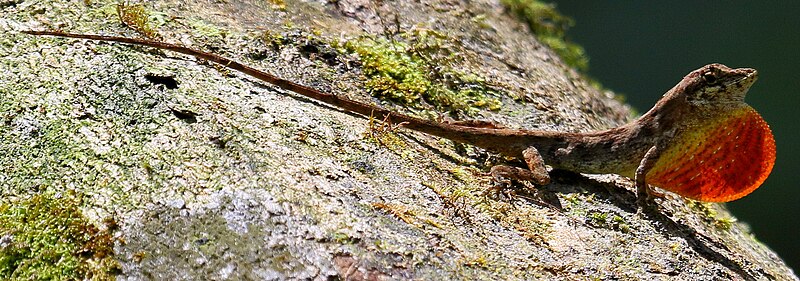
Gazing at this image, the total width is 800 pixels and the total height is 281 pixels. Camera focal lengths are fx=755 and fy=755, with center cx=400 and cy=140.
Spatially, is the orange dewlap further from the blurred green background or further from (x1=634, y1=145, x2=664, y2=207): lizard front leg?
the blurred green background

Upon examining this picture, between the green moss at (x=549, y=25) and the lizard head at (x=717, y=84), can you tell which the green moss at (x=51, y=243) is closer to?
the lizard head at (x=717, y=84)

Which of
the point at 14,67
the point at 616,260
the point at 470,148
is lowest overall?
the point at 14,67

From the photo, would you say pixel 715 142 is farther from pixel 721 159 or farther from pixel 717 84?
pixel 717 84

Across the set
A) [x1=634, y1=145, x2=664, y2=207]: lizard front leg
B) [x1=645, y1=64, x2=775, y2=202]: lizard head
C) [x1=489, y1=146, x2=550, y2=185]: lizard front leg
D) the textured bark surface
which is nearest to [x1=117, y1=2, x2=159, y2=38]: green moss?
the textured bark surface

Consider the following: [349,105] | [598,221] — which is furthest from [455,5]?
[598,221]

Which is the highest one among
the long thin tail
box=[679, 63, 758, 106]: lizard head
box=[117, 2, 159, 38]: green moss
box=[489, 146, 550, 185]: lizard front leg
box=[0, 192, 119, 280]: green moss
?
box=[679, 63, 758, 106]: lizard head

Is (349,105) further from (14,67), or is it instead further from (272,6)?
(14,67)
